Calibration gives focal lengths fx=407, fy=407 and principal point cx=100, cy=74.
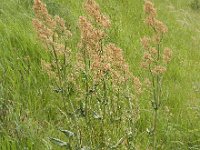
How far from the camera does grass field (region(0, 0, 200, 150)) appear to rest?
7.59 ft

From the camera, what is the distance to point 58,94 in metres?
2.92

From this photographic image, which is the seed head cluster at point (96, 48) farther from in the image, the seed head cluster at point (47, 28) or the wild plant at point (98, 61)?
the seed head cluster at point (47, 28)

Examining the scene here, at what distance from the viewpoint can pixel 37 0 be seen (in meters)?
1.82

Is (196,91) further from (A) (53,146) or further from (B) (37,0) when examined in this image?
(B) (37,0)

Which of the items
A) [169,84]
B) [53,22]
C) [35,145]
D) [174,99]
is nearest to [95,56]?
[53,22]

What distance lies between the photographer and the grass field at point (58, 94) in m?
2.31

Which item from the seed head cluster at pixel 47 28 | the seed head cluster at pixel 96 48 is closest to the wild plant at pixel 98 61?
the seed head cluster at pixel 96 48

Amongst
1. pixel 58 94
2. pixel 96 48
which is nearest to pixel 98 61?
pixel 96 48

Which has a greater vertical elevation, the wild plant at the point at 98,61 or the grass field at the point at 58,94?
the wild plant at the point at 98,61

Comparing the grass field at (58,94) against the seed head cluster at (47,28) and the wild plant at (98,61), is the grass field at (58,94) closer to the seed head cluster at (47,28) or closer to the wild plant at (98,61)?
the wild plant at (98,61)

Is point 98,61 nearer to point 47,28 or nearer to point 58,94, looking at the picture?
point 47,28

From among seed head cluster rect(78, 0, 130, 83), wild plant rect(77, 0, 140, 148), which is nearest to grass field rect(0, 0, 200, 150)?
wild plant rect(77, 0, 140, 148)

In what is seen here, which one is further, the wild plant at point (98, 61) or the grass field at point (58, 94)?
the grass field at point (58, 94)

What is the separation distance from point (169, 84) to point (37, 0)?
229 cm
